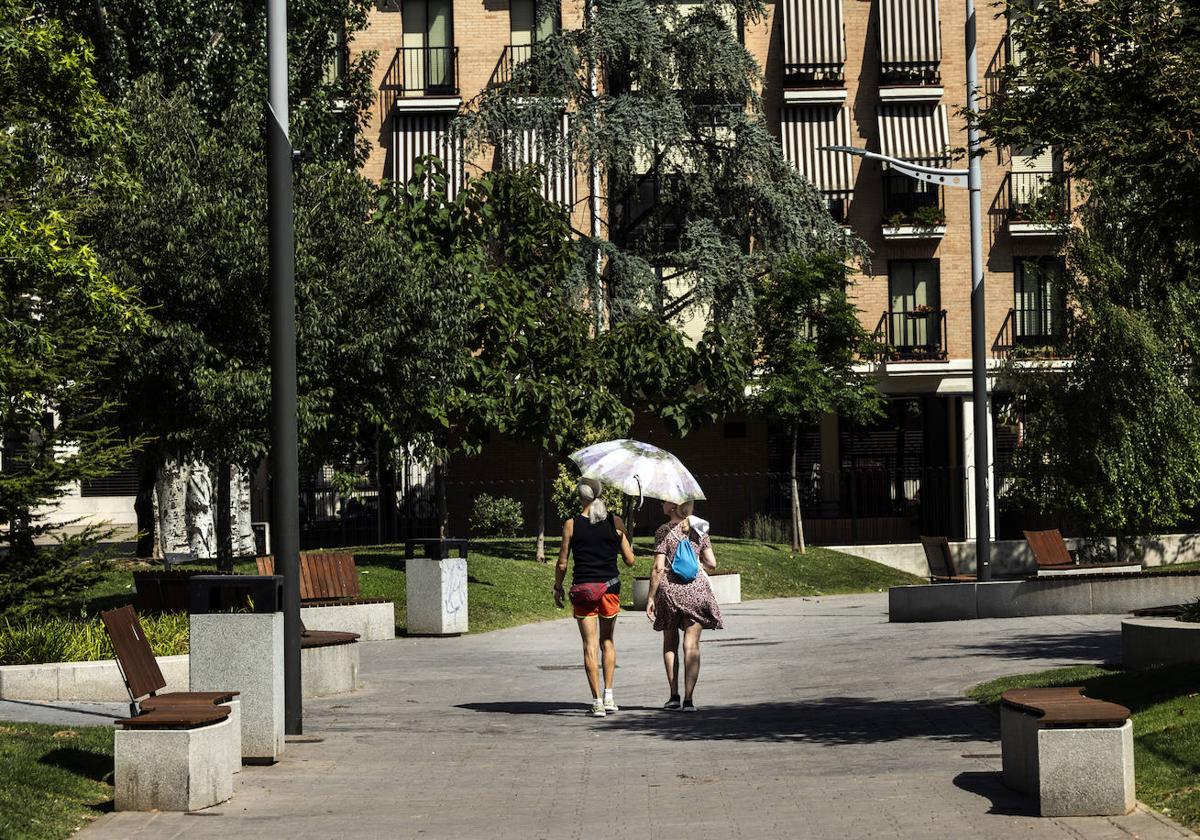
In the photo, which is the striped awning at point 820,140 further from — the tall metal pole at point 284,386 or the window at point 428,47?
the tall metal pole at point 284,386

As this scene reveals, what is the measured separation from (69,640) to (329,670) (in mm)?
2324

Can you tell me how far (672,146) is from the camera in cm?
3684

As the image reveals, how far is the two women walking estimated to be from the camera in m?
13.6

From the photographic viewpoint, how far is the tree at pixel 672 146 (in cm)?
3569

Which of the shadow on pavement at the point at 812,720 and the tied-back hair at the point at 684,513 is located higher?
the tied-back hair at the point at 684,513

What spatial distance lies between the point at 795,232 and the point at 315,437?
16.1m

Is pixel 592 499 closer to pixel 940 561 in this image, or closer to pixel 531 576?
pixel 940 561

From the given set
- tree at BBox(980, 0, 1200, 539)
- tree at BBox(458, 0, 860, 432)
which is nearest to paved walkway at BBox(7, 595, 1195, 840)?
tree at BBox(980, 0, 1200, 539)

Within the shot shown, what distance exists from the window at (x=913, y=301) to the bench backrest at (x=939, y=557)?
19254mm

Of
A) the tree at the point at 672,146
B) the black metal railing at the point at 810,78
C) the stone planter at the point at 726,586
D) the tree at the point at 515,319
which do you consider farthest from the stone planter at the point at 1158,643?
the black metal railing at the point at 810,78

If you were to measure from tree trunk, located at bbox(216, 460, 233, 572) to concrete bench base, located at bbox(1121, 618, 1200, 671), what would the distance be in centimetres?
1234

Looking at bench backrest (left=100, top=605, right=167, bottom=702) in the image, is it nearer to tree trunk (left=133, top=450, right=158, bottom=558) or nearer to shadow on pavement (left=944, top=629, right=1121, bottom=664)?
shadow on pavement (left=944, top=629, right=1121, bottom=664)

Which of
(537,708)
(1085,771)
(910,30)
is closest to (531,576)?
(537,708)

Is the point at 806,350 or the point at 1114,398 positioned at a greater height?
the point at 806,350
